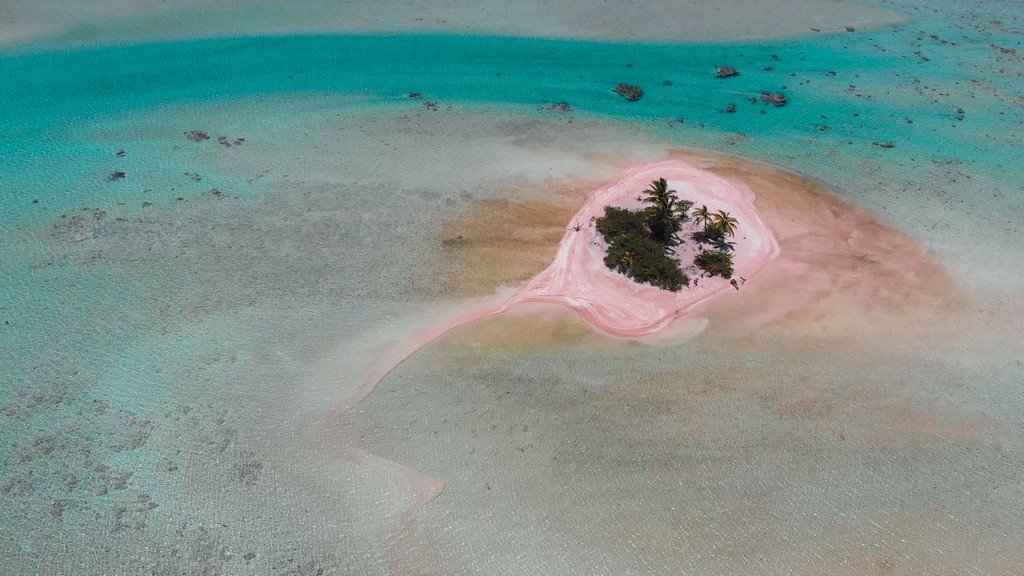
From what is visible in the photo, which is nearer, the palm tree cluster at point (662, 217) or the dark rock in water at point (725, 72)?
the palm tree cluster at point (662, 217)

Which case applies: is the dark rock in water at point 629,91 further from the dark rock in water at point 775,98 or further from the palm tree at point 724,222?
the palm tree at point 724,222

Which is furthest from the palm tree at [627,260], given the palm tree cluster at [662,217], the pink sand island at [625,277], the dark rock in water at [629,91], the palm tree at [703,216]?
the dark rock in water at [629,91]

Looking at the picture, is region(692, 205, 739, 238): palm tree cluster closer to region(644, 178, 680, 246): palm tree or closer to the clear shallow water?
region(644, 178, 680, 246): palm tree

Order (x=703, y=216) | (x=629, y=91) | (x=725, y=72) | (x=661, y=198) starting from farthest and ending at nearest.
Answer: (x=725, y=72) < (x=629, y=91) < (x=703, y=216) < (x=661, y=198)

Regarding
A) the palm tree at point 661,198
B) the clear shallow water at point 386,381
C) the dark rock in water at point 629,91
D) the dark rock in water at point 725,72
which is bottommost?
the clear shallow water at point 386,381

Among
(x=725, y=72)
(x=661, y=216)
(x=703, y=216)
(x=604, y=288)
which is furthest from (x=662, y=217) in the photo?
(x=725, y=72)

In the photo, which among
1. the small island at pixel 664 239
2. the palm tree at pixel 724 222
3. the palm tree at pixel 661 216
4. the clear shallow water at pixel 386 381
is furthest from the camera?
the palm tree at pixel 661 216

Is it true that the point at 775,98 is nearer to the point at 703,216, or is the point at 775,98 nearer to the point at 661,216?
the point at 703,216
